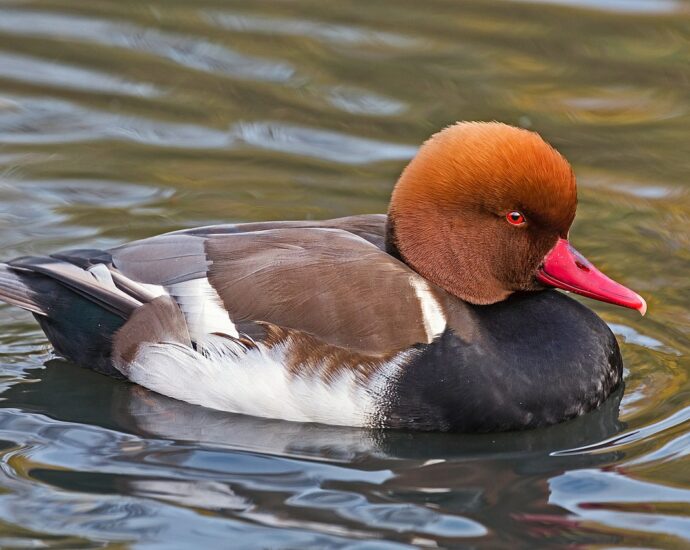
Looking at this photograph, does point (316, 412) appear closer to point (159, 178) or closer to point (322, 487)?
point (322, 487)

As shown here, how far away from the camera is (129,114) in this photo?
1027 cm

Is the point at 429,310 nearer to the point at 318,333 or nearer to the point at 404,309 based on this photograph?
the point at 404,309

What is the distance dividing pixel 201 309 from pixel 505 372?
145cm

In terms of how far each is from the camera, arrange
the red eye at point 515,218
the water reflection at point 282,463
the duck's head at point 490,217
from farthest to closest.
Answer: the red eye at point 515,218 < the duck's head at point 490,217 < the water reflection at point 282,463

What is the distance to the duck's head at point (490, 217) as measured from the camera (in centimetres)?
636

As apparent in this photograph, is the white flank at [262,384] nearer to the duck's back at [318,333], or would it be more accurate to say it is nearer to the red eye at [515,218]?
the duck's back at [318,333]

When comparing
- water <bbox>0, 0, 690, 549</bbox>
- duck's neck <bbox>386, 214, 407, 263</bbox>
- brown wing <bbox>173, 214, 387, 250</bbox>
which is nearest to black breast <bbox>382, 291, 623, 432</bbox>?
water <bbox>0, 0, 690, 549</bbox>

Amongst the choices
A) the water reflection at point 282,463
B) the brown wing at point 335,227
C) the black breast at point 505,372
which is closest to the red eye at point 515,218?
the black breast at point 505,372

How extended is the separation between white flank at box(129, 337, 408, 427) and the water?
0.08 meters

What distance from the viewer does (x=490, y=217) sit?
6520mm

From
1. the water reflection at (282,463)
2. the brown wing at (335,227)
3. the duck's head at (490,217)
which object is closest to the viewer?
the water reflection at (282,463)

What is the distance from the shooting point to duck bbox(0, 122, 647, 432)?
21.0 feet

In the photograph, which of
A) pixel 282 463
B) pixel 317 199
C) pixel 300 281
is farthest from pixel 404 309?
pixel 317 199

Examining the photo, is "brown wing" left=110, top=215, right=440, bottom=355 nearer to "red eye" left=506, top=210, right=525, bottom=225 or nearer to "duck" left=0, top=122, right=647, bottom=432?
"duck" left=0, top=122, right=647, bottom=432
